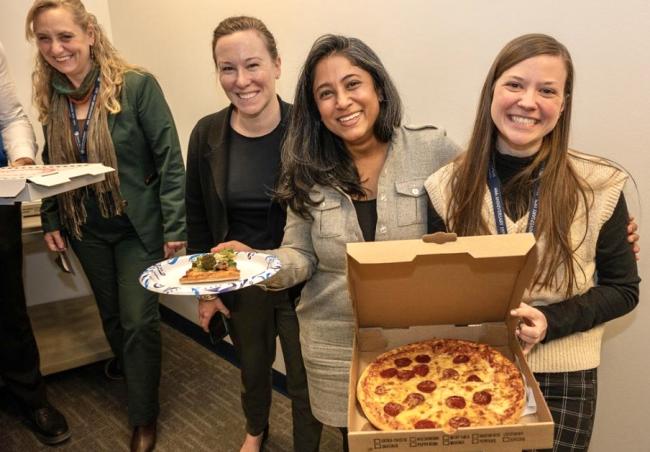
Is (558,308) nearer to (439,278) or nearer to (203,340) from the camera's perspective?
(439,278)

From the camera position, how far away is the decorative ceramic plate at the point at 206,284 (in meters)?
1.52

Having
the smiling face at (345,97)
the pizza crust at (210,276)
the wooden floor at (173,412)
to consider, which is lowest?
the wooden floor at (173,412)

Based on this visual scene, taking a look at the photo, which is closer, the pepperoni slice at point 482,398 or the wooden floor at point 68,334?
the pepperoni slice at point 482,398

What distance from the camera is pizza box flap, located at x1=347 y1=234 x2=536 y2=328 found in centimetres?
111

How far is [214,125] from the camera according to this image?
82.3 inches

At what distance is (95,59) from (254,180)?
1.00 meters

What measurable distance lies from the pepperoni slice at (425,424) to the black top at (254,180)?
1.09 m

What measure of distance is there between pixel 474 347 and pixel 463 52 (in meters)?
1.05

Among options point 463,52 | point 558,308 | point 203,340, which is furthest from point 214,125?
point 203,340

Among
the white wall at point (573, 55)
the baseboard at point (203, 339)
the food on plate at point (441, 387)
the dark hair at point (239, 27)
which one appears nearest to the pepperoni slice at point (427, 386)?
the food on plate at point (441, 387)

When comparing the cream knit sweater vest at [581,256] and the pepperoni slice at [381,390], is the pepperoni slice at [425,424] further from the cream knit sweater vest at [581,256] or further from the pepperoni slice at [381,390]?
the cream knit sweater vest at [581,256]

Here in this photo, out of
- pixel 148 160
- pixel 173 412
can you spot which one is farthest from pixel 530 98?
pixel 173 412

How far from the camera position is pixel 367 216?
1578 millimetres

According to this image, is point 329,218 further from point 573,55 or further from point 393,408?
point 573,55
